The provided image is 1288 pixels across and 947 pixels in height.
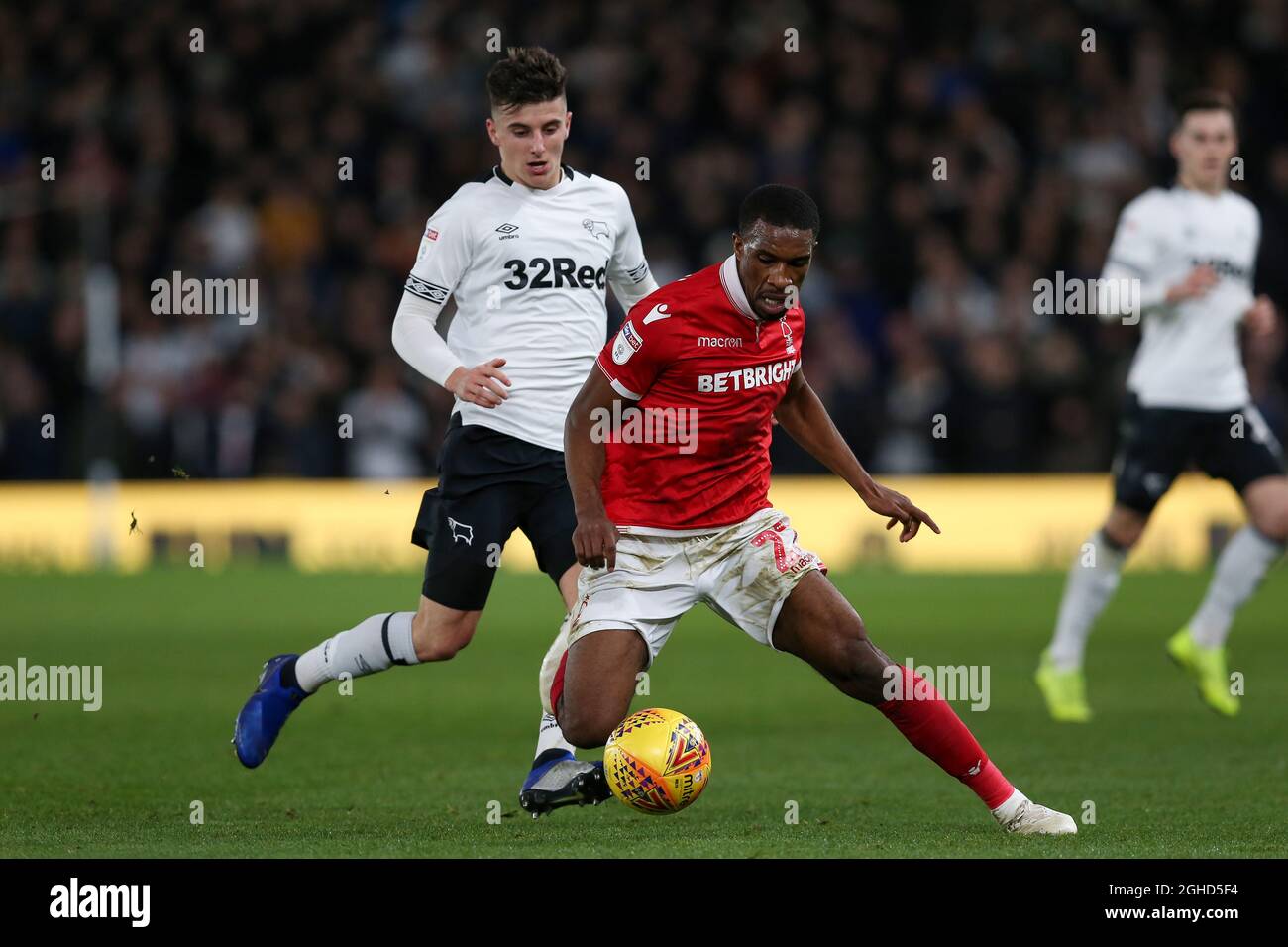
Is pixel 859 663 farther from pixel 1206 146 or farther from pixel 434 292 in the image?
pixel 1206 146

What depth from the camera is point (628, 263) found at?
744 centimetres

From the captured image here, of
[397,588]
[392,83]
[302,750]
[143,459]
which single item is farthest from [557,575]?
[392,83]

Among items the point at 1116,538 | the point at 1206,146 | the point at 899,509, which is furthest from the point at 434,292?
the point at 1206,146

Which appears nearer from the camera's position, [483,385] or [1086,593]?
[483,385]

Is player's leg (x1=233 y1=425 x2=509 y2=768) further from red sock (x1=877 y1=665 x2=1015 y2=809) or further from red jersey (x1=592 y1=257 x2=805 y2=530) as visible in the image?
red sock (x1=877 y1=665 x2=1015 y2=809)

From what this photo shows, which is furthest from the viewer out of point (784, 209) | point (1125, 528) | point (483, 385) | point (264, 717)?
point (1125, 528)

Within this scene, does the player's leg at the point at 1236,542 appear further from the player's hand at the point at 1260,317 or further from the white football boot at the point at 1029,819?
the white football boot at the point at 1029,819

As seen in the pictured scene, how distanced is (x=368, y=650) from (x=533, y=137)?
1.92m

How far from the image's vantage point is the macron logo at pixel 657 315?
6281 mm

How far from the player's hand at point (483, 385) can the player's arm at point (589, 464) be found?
0.32 meters

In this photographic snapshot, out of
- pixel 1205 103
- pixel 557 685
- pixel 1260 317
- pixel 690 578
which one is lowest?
pixel 557 685

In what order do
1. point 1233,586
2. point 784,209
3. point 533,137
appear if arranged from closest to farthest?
point 784,209 < point 533,137 < point 1233,586

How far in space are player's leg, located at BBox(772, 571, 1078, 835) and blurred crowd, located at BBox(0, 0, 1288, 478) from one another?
11.4m

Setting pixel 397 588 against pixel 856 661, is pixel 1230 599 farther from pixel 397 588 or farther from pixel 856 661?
pixel 397 588
